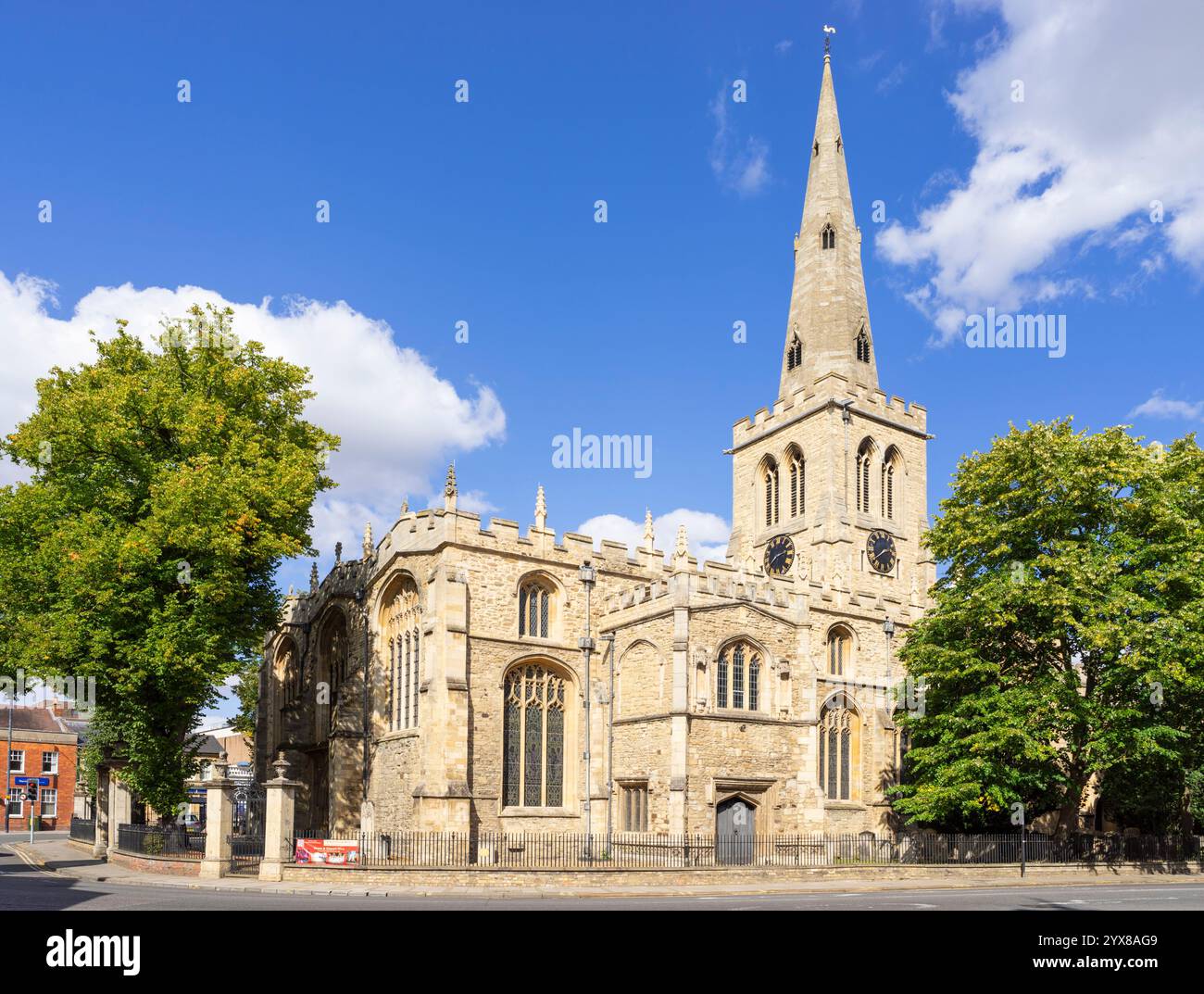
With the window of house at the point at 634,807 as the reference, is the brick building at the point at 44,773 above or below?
below

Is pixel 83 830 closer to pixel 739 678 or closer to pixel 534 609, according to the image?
pixel 534 609

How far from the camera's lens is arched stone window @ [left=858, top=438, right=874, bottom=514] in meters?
45.3

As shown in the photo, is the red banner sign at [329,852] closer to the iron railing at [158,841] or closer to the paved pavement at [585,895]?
the paved pavement at [585,895]

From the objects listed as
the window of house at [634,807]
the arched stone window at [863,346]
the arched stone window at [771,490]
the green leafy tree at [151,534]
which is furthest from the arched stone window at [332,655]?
the arched stone window at [863,346]

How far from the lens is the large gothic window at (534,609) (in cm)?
3309

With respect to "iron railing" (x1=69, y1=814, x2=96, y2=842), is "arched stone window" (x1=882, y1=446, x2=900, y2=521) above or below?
above

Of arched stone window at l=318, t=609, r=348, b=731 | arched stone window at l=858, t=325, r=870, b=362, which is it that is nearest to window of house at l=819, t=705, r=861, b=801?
arched stone window at l=318, t=609, r=348, b=731

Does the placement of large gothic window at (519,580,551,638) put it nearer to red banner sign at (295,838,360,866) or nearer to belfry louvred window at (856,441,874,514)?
red banner sign at (295,838,360,866)

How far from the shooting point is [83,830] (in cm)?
3834

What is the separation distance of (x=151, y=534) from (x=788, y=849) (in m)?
19.2

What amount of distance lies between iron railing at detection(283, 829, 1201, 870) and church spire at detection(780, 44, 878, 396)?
2237cm

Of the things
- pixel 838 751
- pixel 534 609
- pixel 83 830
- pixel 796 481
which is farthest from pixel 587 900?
pixel 796 481

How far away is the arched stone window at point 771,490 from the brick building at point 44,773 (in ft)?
152
